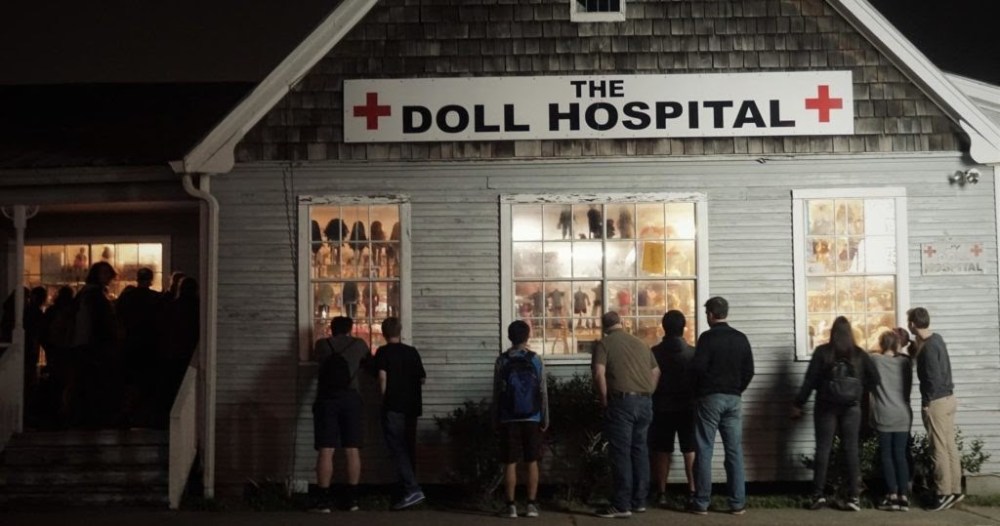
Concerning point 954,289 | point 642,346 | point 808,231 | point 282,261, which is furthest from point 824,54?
point 282,261

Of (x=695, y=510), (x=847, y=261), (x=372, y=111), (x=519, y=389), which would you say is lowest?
(x=695, y=510)

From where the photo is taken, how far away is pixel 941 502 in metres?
9.90

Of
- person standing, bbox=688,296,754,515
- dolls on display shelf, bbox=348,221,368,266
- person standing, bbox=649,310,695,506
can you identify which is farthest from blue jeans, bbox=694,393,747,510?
dolls on display shelf, bbox=348,221,368,266

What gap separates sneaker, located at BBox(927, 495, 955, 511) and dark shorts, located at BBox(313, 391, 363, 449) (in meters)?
5.59

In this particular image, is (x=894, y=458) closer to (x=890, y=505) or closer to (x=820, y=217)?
(x=890, y=505)

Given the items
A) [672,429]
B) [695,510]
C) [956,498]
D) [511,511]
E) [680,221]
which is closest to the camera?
[511,511]

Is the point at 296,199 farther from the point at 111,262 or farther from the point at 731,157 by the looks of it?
the point at 731,157

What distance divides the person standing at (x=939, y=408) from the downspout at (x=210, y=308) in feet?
23.2

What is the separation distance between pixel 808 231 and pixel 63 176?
26.4 ft

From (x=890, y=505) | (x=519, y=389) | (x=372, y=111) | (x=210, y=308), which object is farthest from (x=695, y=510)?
(x=210, y=308)

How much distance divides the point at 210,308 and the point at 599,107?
4615 millimetres

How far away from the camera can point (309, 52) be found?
35.6ft

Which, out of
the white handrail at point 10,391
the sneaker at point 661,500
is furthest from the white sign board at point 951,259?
the white handrail at point 10,391

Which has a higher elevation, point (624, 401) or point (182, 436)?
point (624, 401)
